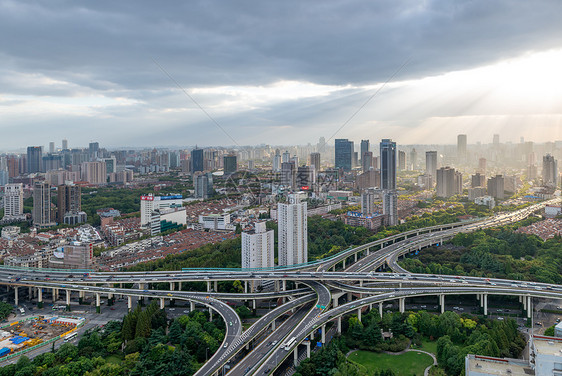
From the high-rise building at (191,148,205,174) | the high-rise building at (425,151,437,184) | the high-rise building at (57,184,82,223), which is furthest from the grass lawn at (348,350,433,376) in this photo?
the high-rise building at (191,148,205,174)

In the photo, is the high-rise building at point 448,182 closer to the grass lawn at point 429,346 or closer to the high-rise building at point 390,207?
the high-rise building at point 390,207

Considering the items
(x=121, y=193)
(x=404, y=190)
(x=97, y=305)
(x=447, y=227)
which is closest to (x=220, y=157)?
(x=121, y=193)

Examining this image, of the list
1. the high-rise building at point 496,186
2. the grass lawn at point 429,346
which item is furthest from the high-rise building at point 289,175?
the grass lawn at point 429,346

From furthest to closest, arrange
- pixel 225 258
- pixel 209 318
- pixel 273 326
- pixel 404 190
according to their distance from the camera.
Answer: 1. pixel 404 190
2. pixel 225 258
3. pixel 209 318
4. pixel 273 326

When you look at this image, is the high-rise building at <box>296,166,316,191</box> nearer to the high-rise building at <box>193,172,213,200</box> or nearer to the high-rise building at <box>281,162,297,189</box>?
the high-rise building at <box>281,162,297,189</box>

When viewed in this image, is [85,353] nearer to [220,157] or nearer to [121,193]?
[121,193]

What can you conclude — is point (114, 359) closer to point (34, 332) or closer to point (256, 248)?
point (34, 332)

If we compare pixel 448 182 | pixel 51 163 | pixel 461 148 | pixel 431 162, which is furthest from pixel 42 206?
pixel 461 148
